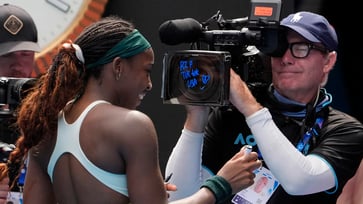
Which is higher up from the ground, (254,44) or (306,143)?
(254,44)

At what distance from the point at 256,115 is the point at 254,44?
0.23m

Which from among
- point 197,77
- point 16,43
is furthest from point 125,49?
point 16,43

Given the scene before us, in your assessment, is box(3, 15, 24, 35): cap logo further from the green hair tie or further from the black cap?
the green hair tie

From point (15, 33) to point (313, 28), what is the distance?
1.35 metres

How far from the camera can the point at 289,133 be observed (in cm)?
244

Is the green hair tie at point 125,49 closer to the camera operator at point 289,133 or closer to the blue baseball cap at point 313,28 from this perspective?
the camera operator at point 289,133

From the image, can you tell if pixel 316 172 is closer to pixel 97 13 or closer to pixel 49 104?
pixel 49 104

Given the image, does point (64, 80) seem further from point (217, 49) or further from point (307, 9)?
point (307, 9)

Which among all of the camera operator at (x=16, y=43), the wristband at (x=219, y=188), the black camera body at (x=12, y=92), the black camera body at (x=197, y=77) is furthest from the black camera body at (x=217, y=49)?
the camera operator at (x=16, y=43)

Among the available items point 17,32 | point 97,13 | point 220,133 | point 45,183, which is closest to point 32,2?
point 97,13

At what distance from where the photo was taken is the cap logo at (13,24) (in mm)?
3137

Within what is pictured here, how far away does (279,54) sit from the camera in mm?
2436

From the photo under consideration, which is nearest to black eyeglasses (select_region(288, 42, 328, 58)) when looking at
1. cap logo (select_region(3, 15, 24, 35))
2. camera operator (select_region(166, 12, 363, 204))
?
camera operator (select_region(166, 12, 363, 204))

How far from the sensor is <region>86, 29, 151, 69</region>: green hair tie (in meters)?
1.92
